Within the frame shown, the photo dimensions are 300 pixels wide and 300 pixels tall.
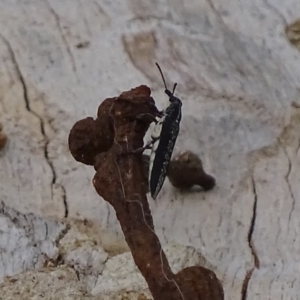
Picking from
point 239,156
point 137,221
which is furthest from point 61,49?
point 137,221

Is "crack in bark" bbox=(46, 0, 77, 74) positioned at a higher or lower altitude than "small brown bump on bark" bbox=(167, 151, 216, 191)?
higher

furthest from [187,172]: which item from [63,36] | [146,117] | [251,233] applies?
[63,36]

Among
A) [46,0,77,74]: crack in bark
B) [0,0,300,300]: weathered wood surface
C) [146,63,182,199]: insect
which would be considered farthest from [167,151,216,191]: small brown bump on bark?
[46,0,77,74]: crack in bark

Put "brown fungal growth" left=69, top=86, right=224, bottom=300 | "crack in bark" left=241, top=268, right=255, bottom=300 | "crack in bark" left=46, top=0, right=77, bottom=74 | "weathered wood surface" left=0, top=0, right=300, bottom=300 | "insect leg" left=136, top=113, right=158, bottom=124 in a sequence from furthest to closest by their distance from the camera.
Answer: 1. "crack in bark" left=46, top=0, right=77, bottom=74
2. "weathered wood surface" left=0, top=0, right=300, bottom=300
3. "crack in bark" left=241, top=268, right=255, bottom=300
4. "insect leg" left=136, top=113, right=158, bottom=124
5. "brown fungal growth" left=69, top=86, right=224, bottom=300

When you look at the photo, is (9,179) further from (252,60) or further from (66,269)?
(252,60)

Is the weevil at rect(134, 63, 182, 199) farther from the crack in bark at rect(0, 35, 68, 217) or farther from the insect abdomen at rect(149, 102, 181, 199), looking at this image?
the crack in bark at rect(0, 35, 68, 217)

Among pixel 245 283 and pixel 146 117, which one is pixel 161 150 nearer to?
pixel 146 117
